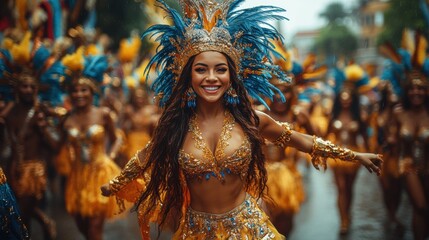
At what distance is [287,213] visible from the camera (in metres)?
6.08

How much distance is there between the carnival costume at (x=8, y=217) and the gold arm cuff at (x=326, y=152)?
7.40 feet

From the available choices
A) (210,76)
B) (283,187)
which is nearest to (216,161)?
(210,76)

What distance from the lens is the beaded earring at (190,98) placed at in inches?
136

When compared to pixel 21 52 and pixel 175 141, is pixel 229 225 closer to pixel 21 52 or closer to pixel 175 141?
pixel 175 141

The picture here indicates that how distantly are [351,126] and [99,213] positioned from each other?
172 inches

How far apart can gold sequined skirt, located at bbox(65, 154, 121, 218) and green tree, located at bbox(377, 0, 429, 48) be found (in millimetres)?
15702

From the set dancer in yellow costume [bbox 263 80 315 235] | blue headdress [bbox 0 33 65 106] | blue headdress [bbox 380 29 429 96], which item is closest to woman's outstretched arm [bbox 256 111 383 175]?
dancer in yellow costume [bbox 263 80 315 235]

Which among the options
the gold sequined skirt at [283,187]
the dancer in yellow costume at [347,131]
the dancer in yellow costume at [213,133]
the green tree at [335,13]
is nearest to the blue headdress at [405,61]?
the dancer in yellow costume at [347,131]

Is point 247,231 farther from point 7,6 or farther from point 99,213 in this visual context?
point 7,6

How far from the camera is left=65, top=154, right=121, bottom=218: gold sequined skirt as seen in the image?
5.88 meters

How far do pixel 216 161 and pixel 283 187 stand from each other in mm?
2954

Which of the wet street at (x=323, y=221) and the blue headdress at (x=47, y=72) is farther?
the wet street at (x=323, y=221)

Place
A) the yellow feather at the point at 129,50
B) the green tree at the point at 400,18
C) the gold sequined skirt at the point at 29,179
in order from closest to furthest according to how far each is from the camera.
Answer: the gold sequined skirt at the point at 29,179 < the yellow feather at the point at 129,50 < the green tree at the point at 400,18

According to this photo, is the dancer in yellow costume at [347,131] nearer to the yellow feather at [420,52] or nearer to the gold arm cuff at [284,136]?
the yellow feather at [420,52]
